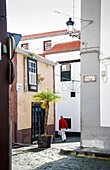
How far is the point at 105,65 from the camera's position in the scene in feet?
32.4

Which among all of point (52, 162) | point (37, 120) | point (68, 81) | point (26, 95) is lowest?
point (52, 162)

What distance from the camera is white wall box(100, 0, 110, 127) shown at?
977cm

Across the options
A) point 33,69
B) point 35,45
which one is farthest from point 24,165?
point 35,45

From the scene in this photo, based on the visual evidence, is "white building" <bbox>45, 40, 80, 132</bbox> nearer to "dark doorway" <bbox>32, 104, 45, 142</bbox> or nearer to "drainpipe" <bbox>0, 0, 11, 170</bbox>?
"dark doorway" <bbox>32, 104, 45, 142</bbox>

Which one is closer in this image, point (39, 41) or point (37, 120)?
point (37, 120)

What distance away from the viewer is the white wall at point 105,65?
9773 mm

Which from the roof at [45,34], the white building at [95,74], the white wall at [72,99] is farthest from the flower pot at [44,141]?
the roof at [45,34]

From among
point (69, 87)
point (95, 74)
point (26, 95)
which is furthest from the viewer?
point (69, 87)

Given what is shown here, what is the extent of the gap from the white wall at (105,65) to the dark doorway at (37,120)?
18.7 ft

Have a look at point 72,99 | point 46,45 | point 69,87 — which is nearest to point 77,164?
point 72,99

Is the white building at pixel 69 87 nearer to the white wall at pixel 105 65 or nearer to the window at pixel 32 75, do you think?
the window at pixel 32 75

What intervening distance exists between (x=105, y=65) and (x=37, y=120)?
662 cm

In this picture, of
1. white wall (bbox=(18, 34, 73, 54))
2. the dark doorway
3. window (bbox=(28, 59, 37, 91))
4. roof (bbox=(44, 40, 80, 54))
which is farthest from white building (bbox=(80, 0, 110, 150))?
white wall (bbox=(18, 34, 73, 54))

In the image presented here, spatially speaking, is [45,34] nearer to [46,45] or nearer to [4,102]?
[46,45]
